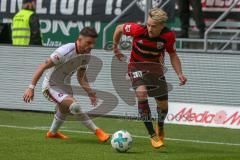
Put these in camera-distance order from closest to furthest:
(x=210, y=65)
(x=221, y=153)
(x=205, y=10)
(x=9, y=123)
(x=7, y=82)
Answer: (x=221, y=153) → (x=9, y=123) → (x=210, y=65) → (x=7, y=82) → (x=205, y=10)

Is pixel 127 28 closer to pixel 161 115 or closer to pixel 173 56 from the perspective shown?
pixel 173 56

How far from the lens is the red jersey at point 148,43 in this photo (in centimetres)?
1217

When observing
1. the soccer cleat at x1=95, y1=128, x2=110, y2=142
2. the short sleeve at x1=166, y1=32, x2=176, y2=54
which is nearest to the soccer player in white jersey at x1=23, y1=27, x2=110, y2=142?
the soccer cleat at x1=95, y1=128, x2=110, y2=142

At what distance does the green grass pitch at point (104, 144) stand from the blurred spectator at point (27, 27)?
2.91 meters

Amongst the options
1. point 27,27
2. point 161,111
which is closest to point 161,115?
point 161,111

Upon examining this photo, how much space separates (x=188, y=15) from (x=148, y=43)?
275 inches

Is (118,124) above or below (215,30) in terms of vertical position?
below

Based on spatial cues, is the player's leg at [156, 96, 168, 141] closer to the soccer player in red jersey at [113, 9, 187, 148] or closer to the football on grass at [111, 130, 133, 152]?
the soccer player in red jersey at [113, 9, 187, 148]

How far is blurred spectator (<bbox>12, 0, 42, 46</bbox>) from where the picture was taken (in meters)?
19.1

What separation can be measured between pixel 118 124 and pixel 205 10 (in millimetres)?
5117

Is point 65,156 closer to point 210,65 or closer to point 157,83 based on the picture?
point 157,83

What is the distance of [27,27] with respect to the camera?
19484 millimetres

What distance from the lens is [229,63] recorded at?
639 inches

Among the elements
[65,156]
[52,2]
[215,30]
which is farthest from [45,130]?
[52,2]
